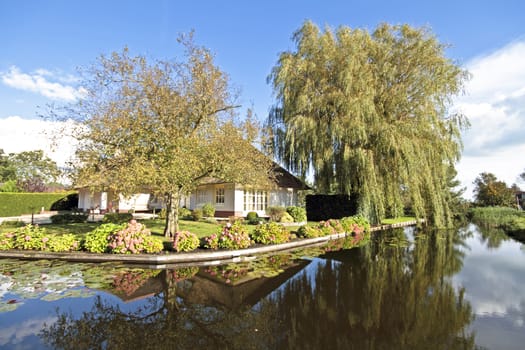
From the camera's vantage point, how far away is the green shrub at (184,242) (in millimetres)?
8062

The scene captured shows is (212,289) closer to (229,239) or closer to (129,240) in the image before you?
(229,239)

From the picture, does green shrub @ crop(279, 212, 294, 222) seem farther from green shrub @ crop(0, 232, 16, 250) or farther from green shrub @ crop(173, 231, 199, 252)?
green shrub @ crop(0, 232, 16, 250)

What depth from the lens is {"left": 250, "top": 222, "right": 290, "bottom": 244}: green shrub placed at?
988 centimetres

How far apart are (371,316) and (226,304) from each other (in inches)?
87.4

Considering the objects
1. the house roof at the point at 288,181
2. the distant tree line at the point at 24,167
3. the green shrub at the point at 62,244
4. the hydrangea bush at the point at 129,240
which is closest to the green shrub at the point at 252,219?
the house roof at the point at 288,181

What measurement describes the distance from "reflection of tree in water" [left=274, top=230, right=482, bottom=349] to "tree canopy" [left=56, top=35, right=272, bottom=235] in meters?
4.97

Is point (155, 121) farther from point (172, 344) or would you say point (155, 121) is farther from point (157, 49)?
point (172, 344)

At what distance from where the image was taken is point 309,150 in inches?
641

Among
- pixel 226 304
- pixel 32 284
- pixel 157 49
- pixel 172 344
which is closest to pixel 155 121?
pixel 157 49

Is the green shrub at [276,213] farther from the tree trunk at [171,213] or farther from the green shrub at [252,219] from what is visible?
the tree trunk at [171,213]

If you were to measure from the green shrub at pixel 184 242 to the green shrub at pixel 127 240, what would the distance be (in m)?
0.90

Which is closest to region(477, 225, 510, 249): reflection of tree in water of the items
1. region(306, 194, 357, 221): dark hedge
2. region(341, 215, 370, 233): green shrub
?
region(341, 215, 370, 233): green shrub

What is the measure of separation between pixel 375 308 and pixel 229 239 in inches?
197

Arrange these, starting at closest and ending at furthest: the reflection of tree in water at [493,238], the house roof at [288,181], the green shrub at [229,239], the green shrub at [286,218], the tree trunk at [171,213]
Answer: the green shrub at [229,239] → the tree trunk at [171,213] → the reflection of tree in water at [493,238] → the green shrub at [286,218] → the house roof at [288,181]
